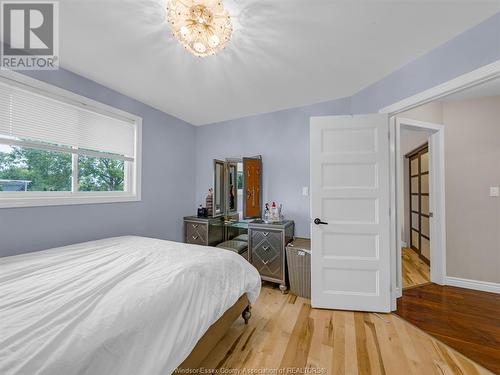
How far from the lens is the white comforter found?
30.4 inches

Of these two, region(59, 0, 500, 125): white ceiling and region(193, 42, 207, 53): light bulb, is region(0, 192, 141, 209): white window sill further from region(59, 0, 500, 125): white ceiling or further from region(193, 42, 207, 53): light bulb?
region(193, 42, 207, 53): light bulb

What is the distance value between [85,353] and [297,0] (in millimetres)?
2087

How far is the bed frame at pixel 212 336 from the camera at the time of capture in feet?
4.07

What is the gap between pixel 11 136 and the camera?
179cm

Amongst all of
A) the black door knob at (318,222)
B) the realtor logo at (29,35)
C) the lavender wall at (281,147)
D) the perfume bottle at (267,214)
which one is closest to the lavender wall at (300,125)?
the lavender wall at (281,147)

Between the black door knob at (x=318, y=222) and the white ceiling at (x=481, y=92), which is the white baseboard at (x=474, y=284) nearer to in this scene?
the black door knob at (x=318, y=222)

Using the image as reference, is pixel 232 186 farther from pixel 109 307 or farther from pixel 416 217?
pixel 416 217

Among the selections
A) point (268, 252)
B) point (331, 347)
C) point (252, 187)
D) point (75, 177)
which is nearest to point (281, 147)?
point (252, 187)

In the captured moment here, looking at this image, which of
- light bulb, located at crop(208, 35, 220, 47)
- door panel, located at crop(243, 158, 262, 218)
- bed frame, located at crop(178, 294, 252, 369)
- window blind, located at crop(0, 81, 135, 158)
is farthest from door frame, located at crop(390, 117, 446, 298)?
window blind, located at crop(0, 81, 135, 158)

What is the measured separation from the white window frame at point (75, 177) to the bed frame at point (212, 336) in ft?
6.07

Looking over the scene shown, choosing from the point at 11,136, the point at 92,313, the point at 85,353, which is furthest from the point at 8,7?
the point at 85,353

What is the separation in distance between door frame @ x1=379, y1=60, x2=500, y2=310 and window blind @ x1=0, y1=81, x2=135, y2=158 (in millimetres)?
3070

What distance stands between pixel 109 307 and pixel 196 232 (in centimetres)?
235

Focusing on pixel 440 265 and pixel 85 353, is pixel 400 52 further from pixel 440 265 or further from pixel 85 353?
pixel 85 353
